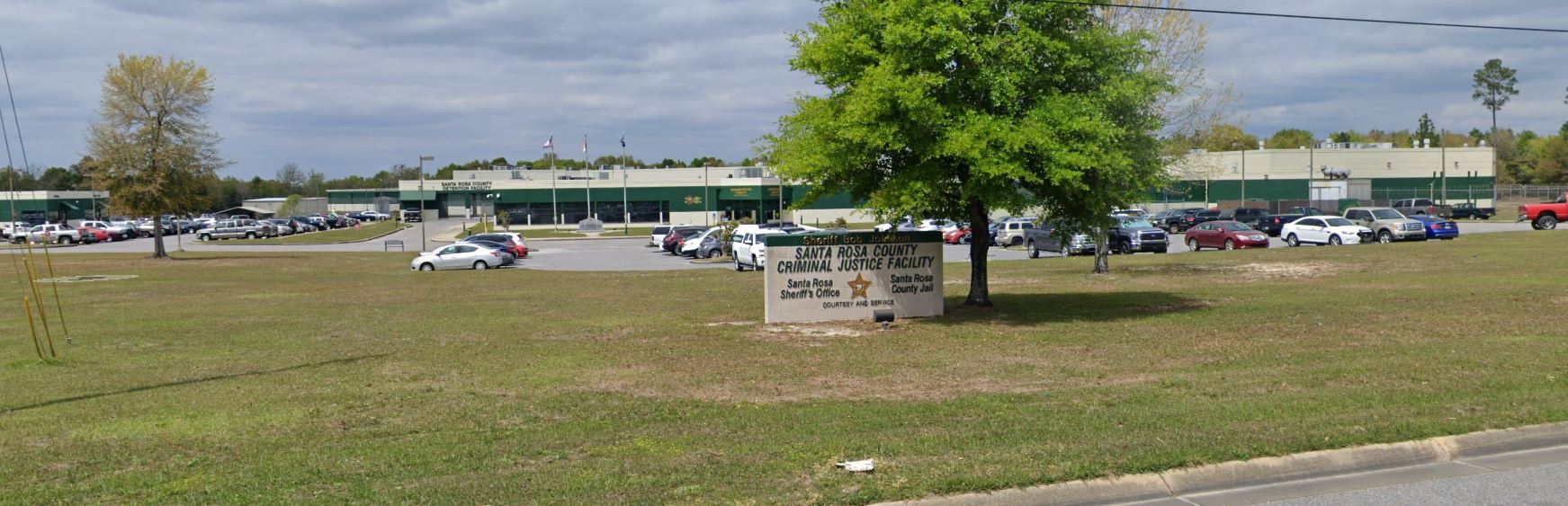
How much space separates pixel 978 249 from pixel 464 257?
98.1 ft

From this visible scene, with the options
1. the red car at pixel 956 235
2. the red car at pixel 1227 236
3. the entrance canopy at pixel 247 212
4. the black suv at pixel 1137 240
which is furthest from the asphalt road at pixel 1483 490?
the entrance canopy at pixel 247 212

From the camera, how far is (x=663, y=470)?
26.2 feet

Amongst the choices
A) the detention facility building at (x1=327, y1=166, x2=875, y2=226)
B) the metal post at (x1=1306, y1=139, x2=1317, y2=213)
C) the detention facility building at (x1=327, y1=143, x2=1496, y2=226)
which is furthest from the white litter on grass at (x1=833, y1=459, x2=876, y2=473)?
the detention facility building at (x1=327, y1=166, x2=875, y2=226)

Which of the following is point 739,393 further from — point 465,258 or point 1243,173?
point 1243,173

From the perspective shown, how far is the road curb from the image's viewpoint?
7.44m

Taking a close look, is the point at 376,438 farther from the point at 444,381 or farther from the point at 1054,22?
the point at 1054,22

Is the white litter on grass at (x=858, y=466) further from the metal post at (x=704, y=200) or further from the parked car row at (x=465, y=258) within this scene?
the metal post at (x=704, y=200)

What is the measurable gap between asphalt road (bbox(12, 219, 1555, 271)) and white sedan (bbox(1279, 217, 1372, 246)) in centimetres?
328

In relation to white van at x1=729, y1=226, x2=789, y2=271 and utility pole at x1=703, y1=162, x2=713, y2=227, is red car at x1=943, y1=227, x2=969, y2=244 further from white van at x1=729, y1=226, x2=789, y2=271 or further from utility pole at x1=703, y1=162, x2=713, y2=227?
utility pole at x1=703, y1=162, x2=713, y2=227

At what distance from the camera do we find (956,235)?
60219mm

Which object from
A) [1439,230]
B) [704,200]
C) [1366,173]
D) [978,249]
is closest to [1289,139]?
[1366,173]

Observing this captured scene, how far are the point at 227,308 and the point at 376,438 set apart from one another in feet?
61.6

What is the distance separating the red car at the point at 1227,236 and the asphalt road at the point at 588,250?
1.19m

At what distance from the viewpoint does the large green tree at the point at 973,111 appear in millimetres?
17812
